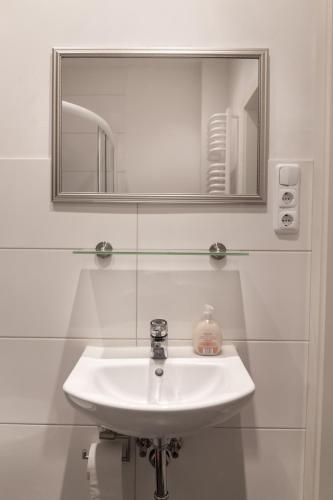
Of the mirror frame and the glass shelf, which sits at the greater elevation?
the mirror frame

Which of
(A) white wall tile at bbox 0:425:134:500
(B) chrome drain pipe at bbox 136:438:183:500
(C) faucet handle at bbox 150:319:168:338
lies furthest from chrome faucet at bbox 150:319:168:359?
(A) white wall tile at bbox 0:425:134:500

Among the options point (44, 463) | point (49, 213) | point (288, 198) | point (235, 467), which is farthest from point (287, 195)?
point (44, 463)

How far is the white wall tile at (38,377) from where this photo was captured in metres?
1.16

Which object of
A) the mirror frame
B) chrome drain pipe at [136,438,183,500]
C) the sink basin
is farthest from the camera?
the mirror frame

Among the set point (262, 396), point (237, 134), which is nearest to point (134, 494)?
point (262, 396)

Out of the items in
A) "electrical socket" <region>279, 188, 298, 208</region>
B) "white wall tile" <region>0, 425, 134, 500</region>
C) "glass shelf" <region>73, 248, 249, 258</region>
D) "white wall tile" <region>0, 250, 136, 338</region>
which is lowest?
"white wall tile" <region>0, 425, 134, 500</region>

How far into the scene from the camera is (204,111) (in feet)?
3.68

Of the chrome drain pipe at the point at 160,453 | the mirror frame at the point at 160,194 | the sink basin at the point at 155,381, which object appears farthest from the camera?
the mirror frame at the point at 160,194

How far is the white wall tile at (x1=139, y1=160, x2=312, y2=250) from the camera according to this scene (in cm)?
114

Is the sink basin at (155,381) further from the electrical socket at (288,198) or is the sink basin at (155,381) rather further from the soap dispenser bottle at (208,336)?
the electrical socket at (288,198)

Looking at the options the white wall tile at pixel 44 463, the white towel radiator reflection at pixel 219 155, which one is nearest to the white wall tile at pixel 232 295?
the white towel radiator reflection at pixel 219 155

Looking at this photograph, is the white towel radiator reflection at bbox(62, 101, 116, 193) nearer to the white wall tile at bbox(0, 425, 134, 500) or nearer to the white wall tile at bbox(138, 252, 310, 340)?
the white wall tile at bbox(138, 252, 310, 340)

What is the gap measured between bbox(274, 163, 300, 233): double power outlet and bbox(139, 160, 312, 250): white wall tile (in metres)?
0.02

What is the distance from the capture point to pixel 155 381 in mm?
1060
